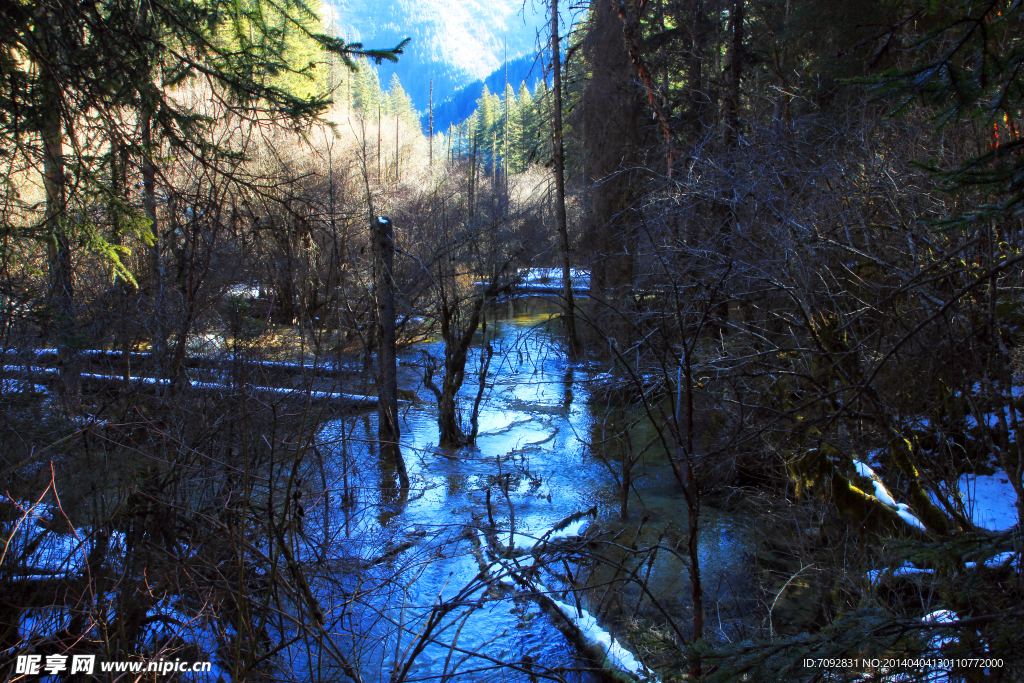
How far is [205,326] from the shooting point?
31.9ft

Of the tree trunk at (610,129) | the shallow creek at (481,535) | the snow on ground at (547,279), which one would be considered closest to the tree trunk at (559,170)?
the snow on ground at (547,279)

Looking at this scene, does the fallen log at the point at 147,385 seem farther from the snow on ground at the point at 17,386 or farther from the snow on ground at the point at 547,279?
the snow on ground at the point at 547,279

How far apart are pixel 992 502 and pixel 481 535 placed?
4.39 m

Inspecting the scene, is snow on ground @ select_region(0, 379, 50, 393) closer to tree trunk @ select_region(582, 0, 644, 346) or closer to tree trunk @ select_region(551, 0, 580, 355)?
tree trunk @ select_region(582, 0, 644, 346)

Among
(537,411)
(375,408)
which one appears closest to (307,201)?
(375,408)

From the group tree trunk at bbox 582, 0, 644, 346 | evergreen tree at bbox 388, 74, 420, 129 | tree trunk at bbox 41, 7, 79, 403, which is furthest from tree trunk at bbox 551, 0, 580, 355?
evergreen tree at bbox 388, 74, 420, 129

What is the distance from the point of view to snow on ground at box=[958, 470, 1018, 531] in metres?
5.12

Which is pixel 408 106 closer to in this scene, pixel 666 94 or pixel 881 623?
pixel 666 94

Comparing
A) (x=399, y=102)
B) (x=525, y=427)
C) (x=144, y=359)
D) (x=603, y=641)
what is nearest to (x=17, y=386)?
(x=144, y=359)

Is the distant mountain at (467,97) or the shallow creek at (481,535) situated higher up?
the distant mountain at (467,97)

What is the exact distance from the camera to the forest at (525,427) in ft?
9.29

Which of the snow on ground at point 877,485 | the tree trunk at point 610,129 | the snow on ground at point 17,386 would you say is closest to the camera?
the snow on ground at point 877,485

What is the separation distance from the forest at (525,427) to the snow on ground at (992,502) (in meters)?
0.04

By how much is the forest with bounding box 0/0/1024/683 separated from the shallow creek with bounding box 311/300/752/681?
59mm
